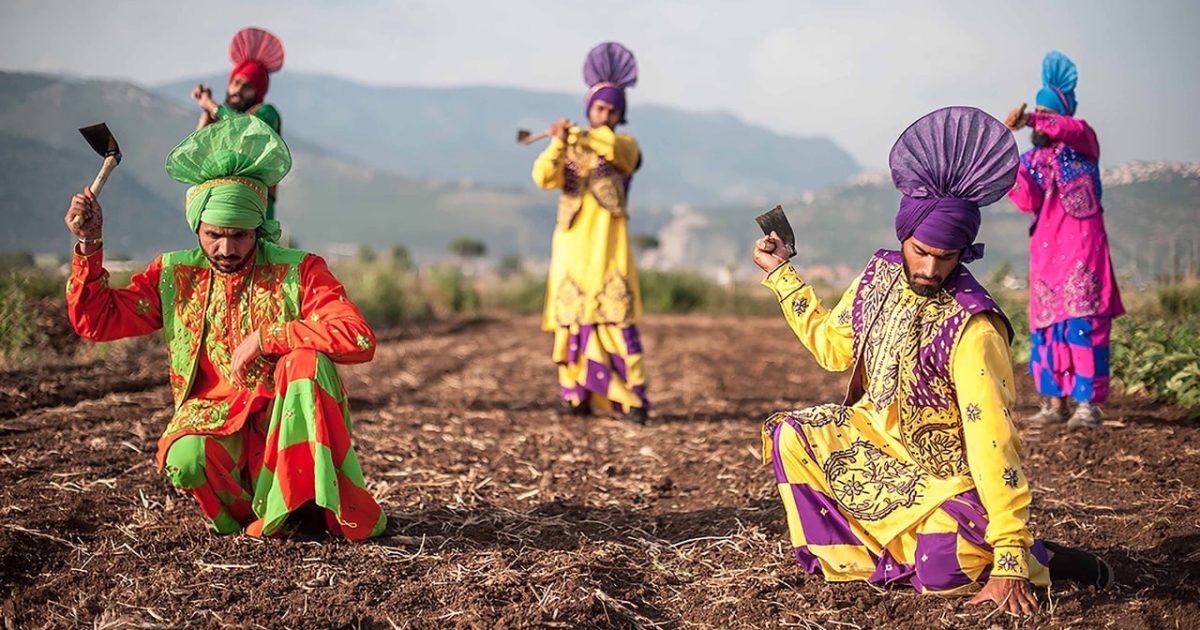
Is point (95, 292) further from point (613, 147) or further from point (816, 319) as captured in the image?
point (613, 147)

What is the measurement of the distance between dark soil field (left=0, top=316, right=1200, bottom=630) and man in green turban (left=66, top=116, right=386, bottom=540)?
0.26 meters

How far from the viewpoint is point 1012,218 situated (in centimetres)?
767

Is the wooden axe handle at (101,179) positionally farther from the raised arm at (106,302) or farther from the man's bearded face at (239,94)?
the man's bearded face at (239,94)

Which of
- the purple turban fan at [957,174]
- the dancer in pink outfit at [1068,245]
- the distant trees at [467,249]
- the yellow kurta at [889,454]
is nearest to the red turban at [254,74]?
the yellow kurta at [889,454]

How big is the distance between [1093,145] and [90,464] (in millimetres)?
5615

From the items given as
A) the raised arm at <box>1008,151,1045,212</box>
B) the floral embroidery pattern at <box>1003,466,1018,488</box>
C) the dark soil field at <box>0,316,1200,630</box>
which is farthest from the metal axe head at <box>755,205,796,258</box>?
the raised arm at <box>1008,151,1045,212</box>

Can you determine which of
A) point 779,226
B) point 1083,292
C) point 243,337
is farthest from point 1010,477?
point 1083,292

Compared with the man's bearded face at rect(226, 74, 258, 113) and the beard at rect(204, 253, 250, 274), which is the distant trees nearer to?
the man's bearded face at rect(226, 74, 258, 113)

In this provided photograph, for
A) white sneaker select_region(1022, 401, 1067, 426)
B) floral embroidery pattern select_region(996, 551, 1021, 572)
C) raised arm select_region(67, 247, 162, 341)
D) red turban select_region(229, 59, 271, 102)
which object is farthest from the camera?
red turban select_region(229, 59, 271, 102)

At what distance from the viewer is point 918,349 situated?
10.8ft

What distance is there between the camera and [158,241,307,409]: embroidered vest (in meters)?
3.89

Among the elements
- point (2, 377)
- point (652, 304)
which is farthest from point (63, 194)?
point (652, 304)

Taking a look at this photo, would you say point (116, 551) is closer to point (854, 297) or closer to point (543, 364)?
point (854, 297)

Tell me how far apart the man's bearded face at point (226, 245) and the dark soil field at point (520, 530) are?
1.05m
